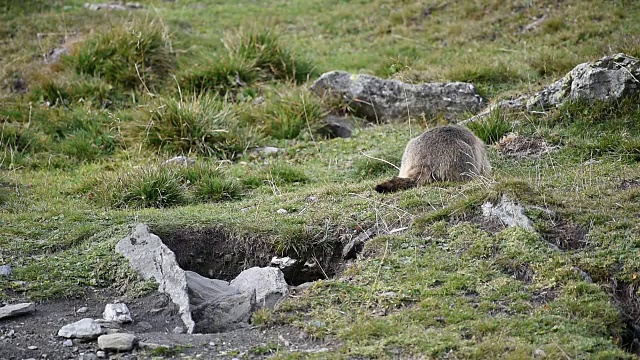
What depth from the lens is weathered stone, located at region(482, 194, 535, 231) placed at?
6.43 m

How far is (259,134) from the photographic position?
11.3m

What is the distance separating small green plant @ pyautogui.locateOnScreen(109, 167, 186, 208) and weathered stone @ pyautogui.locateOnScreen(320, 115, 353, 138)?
3.24 meters

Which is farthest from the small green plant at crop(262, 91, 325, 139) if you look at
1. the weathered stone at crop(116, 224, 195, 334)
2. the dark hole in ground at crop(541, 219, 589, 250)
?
the dark hole in ground at crop(541, 219, 589, 250)

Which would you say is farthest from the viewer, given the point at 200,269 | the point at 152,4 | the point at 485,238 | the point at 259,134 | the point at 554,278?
the point at 152,4

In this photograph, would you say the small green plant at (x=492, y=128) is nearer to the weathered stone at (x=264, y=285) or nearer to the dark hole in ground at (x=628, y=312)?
the dark hole in ground at (x=628, y=312)

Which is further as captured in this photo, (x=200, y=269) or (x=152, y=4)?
(x=152, y=4)

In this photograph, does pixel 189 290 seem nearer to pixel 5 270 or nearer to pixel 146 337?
pixel 146 337

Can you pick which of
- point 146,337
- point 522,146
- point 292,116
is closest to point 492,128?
point 522,146

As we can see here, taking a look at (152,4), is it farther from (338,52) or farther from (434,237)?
(434,237)

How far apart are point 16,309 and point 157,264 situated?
1.11 meters

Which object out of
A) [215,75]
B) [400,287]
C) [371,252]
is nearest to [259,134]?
[215,75]

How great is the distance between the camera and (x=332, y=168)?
32.9 ft

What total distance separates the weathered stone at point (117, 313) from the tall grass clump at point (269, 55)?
7608mm

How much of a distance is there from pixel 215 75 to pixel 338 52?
280 centimetres
